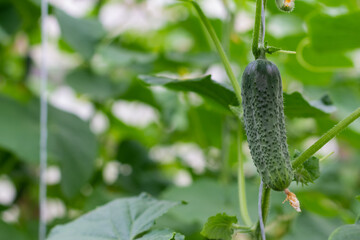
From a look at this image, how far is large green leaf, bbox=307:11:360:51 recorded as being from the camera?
2.86 feet

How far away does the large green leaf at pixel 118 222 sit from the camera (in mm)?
597

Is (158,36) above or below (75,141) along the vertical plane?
above

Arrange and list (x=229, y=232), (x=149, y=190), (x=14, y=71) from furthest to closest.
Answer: (x=14, y=71)
(x=149, y=190)
(x=229, y=232)

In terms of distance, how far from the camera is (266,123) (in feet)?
1.39

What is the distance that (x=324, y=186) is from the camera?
161 cm

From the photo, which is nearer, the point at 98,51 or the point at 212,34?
the point at 212,34

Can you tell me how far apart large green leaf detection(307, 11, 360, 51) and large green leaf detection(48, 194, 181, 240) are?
501 mm

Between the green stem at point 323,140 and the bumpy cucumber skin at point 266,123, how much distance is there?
0.06 meters

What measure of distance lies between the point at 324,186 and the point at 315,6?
728 millimetres

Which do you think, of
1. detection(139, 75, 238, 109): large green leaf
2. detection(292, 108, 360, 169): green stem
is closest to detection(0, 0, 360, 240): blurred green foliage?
detection(139, 75, 238, 109): large green leaf

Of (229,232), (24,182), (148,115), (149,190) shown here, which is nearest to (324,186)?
(149,190)

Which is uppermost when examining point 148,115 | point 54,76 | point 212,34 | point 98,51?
point 54,76

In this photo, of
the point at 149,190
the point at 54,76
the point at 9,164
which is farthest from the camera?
the point at 54,76

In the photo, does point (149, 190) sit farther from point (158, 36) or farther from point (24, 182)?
point (158, 36)
